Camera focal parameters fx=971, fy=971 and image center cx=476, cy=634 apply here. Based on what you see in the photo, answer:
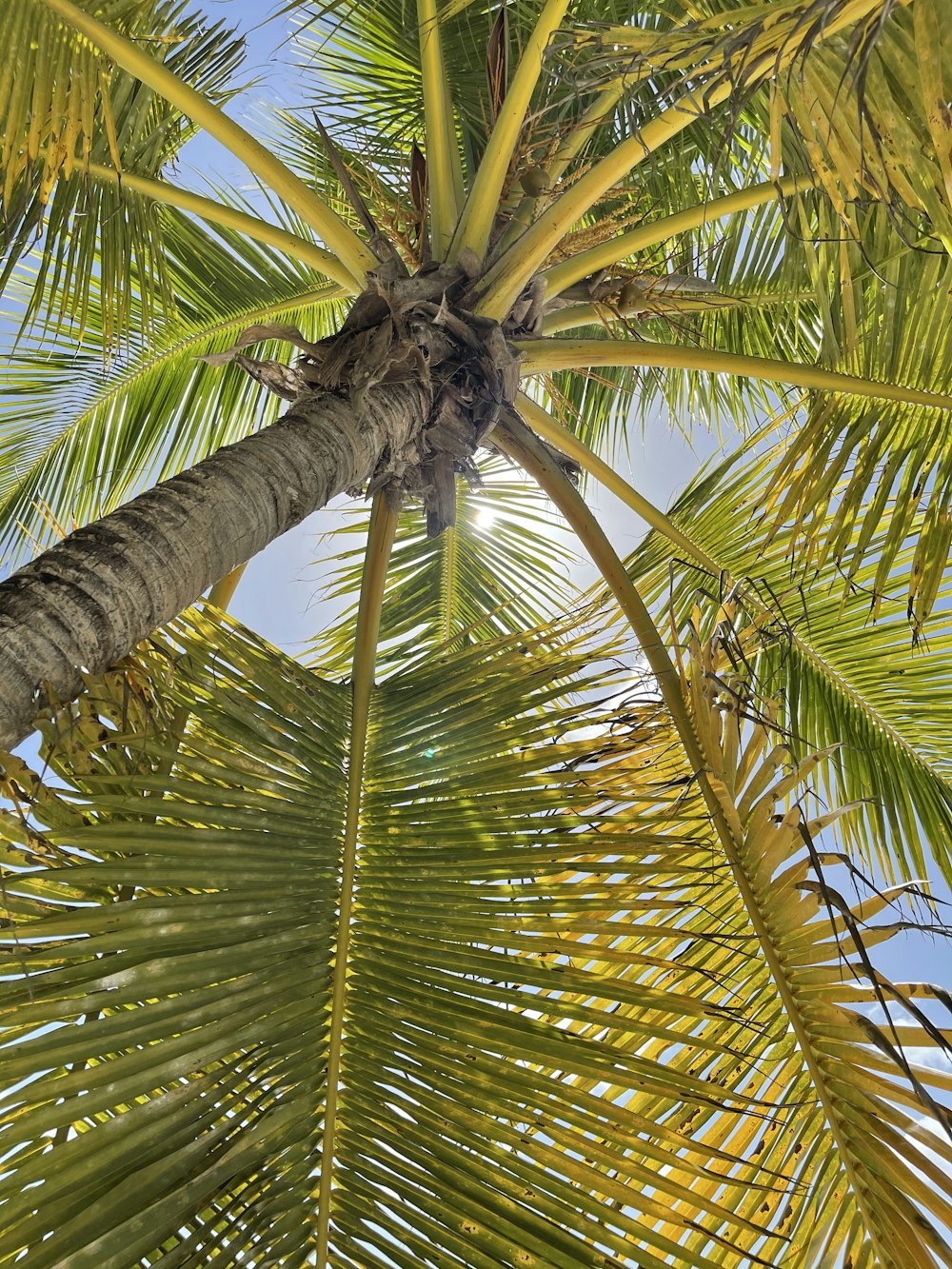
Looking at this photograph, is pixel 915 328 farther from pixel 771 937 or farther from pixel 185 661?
pixel 185 661

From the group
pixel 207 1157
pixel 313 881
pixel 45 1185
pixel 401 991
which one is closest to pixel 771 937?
pixel 401 991

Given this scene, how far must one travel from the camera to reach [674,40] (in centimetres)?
128

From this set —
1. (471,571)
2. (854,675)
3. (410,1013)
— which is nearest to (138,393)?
(471,571)

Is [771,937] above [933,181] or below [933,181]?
below

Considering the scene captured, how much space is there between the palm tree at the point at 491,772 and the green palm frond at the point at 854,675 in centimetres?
2

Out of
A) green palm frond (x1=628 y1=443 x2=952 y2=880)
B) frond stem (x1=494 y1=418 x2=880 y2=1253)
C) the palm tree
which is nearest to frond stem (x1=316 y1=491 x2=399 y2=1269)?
the palm tree

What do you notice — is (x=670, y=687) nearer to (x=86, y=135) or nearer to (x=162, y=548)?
(x=162, y=548)

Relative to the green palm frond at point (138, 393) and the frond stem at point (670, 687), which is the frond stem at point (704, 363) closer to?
the frond stem at point (670, 687)


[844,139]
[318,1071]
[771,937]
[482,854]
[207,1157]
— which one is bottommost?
[207,1157]

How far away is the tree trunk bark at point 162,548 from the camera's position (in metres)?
1.32

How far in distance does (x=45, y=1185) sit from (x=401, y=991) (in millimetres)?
554

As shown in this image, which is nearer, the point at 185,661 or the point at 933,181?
the point at 933,181

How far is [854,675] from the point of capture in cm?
300

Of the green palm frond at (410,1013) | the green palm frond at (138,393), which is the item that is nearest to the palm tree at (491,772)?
the green palm frond at (410,1013)
